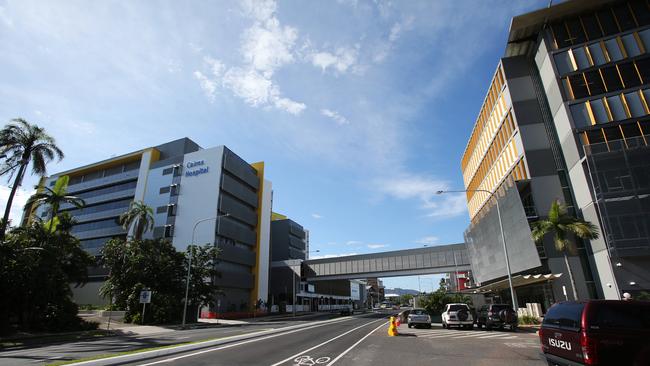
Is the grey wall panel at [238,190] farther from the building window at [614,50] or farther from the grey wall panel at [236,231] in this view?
the building window at [614,50]

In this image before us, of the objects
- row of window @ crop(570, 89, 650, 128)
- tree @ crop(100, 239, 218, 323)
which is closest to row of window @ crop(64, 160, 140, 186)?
tree @ crop(100, 239, 218, 323)

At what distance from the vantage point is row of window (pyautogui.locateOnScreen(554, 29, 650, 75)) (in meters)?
31.7

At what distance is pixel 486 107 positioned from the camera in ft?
154

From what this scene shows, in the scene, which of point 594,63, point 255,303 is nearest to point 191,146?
point 255,303

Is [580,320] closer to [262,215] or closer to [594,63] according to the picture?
[594,63]

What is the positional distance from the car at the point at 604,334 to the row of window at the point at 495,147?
113 feet

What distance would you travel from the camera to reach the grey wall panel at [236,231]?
55316 mm

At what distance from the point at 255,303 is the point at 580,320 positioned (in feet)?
192

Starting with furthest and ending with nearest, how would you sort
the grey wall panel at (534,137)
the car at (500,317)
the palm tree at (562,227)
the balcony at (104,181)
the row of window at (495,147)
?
1. the balcony at (104,181)
2. the row of window at (495,147)
3. the grey wall panel at (534,137)
4. the palm tree at (562,227)
5. the car at (500,317)

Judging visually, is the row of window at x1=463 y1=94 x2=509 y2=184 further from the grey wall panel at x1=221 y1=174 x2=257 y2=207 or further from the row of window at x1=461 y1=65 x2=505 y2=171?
the grey wall panel at x1=221 y1=174 x2=257 y2=207

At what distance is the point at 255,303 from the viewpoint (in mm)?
59938

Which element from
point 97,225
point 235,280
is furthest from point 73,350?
point 97,225

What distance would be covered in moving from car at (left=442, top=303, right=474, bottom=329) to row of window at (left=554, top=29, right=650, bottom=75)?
24.7 meters

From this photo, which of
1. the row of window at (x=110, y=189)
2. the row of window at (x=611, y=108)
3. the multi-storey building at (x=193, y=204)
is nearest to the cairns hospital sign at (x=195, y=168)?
the multi-storey building at (x=193, y=204)
